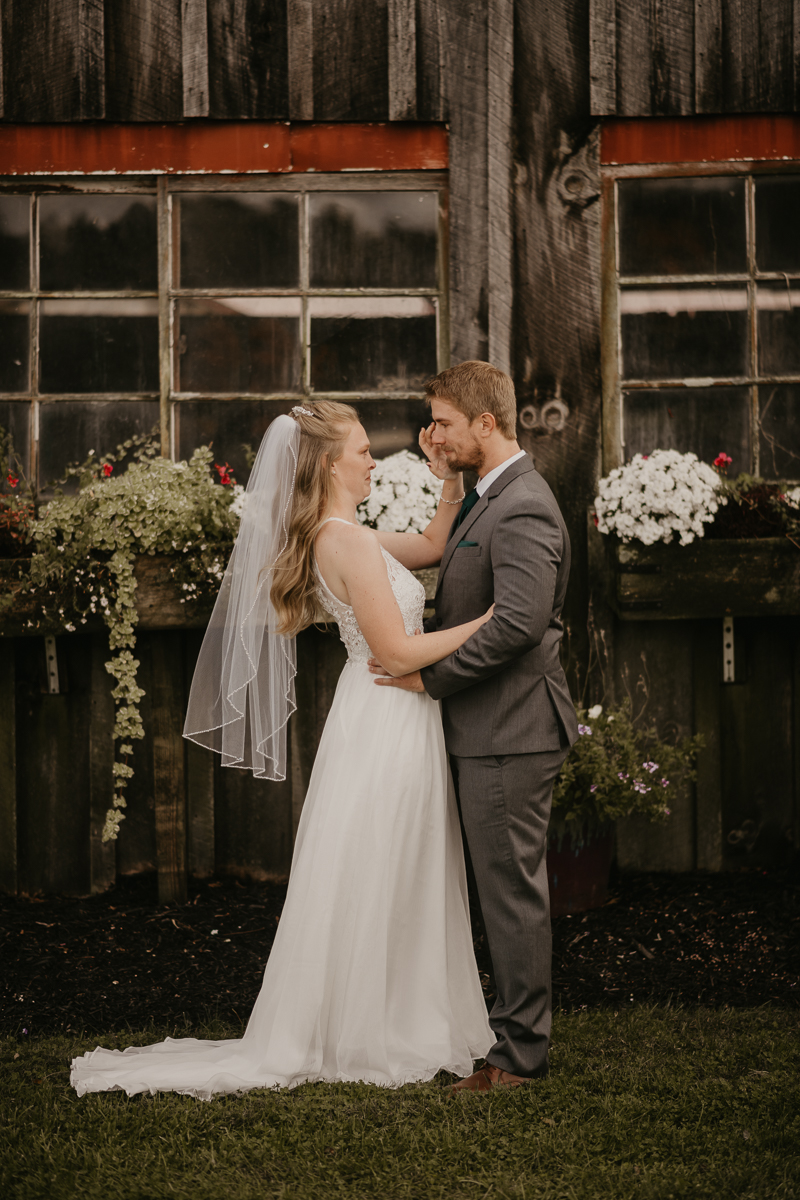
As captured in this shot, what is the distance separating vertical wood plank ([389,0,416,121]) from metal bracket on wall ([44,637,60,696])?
287 cm

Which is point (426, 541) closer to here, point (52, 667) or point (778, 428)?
point (52, 667)

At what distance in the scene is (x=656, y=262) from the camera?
16.0 feet

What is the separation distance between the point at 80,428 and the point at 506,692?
2.81m

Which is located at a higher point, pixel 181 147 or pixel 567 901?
pixel 181 147

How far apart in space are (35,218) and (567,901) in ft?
13.1

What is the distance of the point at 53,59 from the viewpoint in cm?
469

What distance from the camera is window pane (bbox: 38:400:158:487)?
4926 mm

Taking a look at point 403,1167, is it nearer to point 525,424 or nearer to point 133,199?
point 525,424

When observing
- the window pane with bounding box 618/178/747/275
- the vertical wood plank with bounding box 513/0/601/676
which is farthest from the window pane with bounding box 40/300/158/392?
the window pane with bounding box 618/178/747/275

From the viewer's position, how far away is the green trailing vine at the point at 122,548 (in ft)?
14.1

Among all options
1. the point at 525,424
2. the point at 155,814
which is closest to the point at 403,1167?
the point at 155,814

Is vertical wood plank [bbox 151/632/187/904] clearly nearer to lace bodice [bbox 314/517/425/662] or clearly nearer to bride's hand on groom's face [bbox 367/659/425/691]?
lace bodice [bbox 314/517/425/662]

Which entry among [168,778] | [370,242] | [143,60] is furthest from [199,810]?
[143,60]

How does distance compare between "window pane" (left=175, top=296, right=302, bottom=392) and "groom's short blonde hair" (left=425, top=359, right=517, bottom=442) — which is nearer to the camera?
"groom's short blonde hair" (left=425, top=359, right=517, bottom=442)
